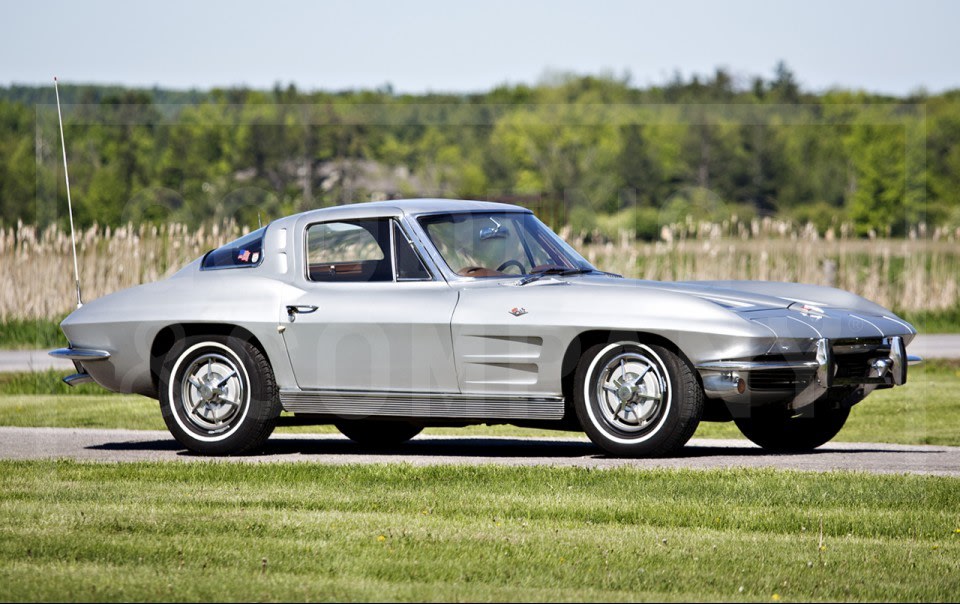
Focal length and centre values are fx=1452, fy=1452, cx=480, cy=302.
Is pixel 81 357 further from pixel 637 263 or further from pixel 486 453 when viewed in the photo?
pixel 637 263

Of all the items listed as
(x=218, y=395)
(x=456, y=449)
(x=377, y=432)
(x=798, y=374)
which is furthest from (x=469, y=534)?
(x=377, y=432)

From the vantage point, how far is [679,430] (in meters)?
8.55

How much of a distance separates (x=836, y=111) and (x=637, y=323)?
119 meters

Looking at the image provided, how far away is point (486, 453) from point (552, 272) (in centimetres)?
138

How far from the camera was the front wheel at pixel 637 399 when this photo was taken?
8.46 metres

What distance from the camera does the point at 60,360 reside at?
57.0ft

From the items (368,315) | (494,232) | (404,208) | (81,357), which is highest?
(404,208)

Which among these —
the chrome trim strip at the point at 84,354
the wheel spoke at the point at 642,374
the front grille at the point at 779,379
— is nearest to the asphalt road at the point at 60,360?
the chrome trim strip at the point at 84,354

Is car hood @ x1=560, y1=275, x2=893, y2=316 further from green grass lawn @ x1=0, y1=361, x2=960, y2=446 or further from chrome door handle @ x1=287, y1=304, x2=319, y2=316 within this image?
green grass lawn @ x1=0, y1=361, x2=960, y2=446

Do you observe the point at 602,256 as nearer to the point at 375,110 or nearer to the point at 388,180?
the point at 388,180

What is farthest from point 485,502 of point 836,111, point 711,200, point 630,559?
point 836,111

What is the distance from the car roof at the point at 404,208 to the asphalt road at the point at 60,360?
7.11 m

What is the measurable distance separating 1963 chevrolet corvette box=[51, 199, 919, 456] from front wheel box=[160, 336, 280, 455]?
1cm

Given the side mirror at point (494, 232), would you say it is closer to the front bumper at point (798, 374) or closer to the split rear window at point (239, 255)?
the split rear window at point (239, 255)
